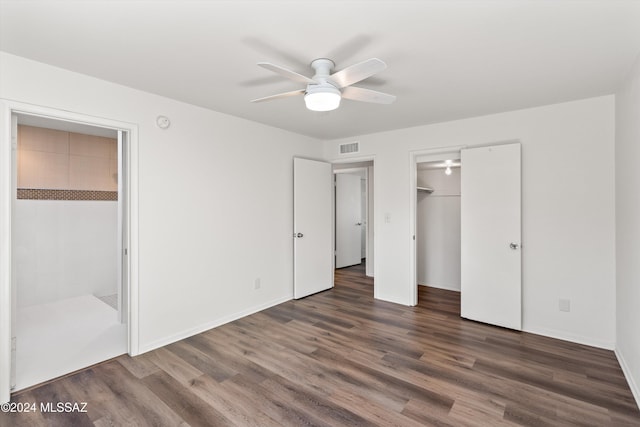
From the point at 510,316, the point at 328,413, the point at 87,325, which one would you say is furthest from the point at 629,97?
the point at 87,325

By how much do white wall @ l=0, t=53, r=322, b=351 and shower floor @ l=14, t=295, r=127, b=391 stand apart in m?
0.52

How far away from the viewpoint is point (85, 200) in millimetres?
4672

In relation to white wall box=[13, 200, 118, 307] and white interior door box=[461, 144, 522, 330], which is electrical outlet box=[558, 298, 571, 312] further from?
white wall box=[13, 200, 118, 307]

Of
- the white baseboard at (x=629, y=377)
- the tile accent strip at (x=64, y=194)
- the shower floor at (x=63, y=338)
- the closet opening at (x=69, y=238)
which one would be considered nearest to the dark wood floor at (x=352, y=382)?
the white baseboard at (x=629, y=377)

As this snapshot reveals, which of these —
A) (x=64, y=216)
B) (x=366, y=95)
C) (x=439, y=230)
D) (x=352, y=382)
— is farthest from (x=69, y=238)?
(x=439, y=230)

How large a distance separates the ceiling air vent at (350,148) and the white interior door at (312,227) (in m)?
0.34

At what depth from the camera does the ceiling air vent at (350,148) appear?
4855 mm

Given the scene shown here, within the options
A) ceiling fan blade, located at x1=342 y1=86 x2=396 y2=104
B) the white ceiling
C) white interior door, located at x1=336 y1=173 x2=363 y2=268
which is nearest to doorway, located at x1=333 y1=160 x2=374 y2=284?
white interior door, located at x1=336 y1=173 x2=363 y2=268

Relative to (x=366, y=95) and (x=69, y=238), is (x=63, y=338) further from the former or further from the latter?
(x=366, y=95)

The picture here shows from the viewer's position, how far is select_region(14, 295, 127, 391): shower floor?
2.68 metres

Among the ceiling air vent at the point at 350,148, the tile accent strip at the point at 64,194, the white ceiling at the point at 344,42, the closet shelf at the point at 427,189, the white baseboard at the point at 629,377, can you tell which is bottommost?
the white baseboard at the point at 629,377

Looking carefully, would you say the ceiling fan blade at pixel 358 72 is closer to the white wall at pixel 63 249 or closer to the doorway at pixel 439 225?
the doorway at pixel 439 225

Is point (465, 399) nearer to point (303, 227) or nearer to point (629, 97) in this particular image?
point (629, 97)

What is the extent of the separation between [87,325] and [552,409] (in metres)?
4.55
